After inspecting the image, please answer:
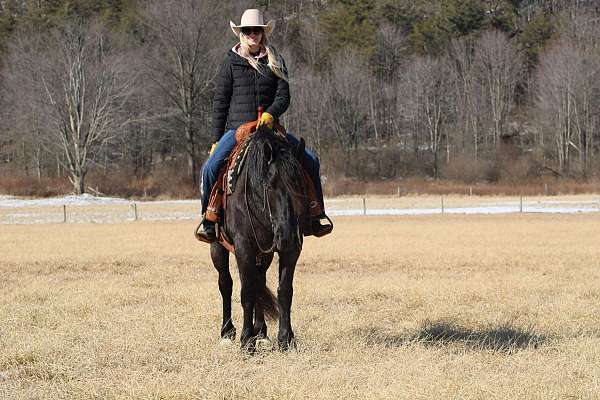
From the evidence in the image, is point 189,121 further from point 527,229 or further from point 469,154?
point 527,229

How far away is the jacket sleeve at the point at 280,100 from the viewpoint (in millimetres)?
8195

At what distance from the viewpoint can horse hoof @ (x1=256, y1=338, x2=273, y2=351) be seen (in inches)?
311

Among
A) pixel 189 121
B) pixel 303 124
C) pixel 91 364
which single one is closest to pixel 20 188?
pixel 189 121

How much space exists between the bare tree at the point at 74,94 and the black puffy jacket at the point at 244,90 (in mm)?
54613

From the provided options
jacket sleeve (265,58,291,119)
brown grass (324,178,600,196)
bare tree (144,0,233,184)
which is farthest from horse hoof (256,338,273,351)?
bare tree (144,0,233,184)

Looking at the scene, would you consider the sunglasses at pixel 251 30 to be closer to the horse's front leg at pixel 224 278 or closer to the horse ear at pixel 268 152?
the horse ear at pixel 268 152

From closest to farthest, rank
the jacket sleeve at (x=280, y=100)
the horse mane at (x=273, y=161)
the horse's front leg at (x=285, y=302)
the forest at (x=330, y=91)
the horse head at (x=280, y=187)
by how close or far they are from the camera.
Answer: the horse head at (x=280, y=187) < the horse mane at (x=273, y=161) < the horse's front leg at (x=285, y=302) < the jacket sleeve at (x=280, y=100) < the forest at (x=330, y=91)

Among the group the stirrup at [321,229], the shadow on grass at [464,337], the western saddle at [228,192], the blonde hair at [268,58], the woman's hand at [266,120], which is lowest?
the shadow on grass at [464,337]

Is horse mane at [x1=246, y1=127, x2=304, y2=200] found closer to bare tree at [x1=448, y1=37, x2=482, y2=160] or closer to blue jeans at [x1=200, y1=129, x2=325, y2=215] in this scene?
blue jeans at [x1=200, y1=129, x2=325, y2=215]

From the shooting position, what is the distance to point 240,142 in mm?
8219

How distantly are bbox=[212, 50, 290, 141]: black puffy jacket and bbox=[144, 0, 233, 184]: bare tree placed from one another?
60687 mm

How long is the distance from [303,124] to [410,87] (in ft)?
40.3

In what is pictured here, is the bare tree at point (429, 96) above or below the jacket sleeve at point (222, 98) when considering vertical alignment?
→ above

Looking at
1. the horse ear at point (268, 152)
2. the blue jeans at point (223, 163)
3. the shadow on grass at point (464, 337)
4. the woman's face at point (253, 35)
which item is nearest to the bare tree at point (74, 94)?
the woman's face at point (253, 35)
